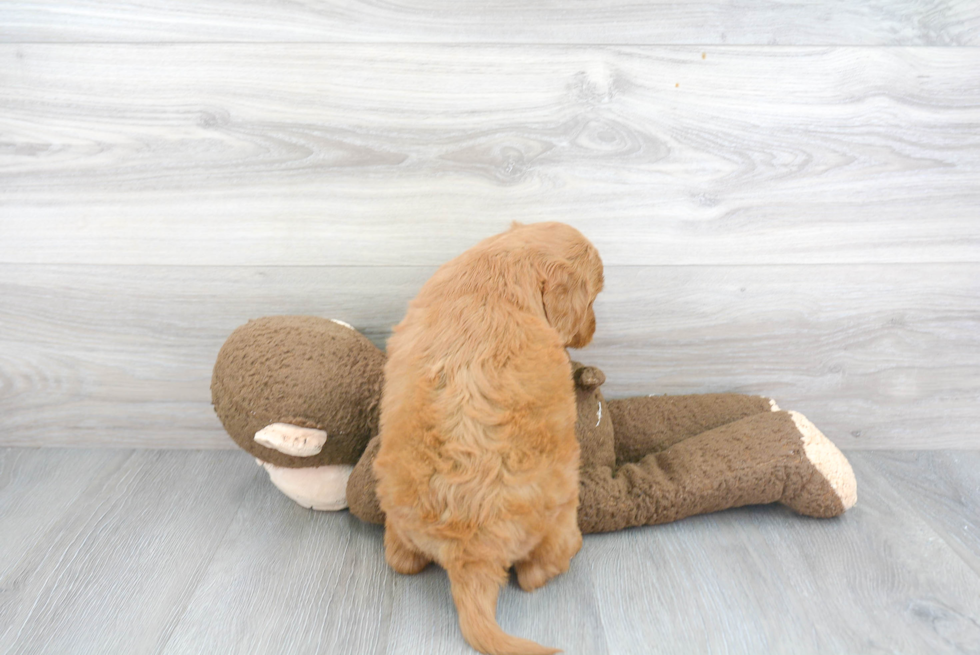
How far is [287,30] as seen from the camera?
1.06 m

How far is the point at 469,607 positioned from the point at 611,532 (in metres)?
0.33

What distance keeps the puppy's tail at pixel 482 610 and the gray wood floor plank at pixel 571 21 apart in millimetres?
826

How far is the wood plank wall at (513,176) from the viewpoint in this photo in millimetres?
1065

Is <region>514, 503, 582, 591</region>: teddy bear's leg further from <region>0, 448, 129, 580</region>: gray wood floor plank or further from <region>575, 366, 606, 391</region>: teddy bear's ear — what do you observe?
<region>0, 448, 129, 580</region>: gray wood floor plank

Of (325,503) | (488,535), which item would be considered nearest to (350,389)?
(325,503)

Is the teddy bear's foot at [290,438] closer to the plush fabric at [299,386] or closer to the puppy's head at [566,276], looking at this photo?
the plush fabric at [299,386]

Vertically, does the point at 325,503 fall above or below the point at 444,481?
below

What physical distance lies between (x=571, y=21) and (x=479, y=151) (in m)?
0.26

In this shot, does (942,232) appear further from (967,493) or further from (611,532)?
(611,532)

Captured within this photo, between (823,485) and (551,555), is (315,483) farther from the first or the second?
(823,485)

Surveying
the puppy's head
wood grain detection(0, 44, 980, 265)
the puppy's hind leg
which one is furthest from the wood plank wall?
the puppy's hind leg

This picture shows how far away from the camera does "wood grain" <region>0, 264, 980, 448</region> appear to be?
1.16 metres

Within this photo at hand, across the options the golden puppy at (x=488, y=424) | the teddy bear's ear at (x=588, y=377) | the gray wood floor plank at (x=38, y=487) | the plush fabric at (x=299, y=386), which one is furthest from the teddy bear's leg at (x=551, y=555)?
the gray wood floor plank at (x=38, y=487)

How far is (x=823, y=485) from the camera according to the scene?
3.24 feet
